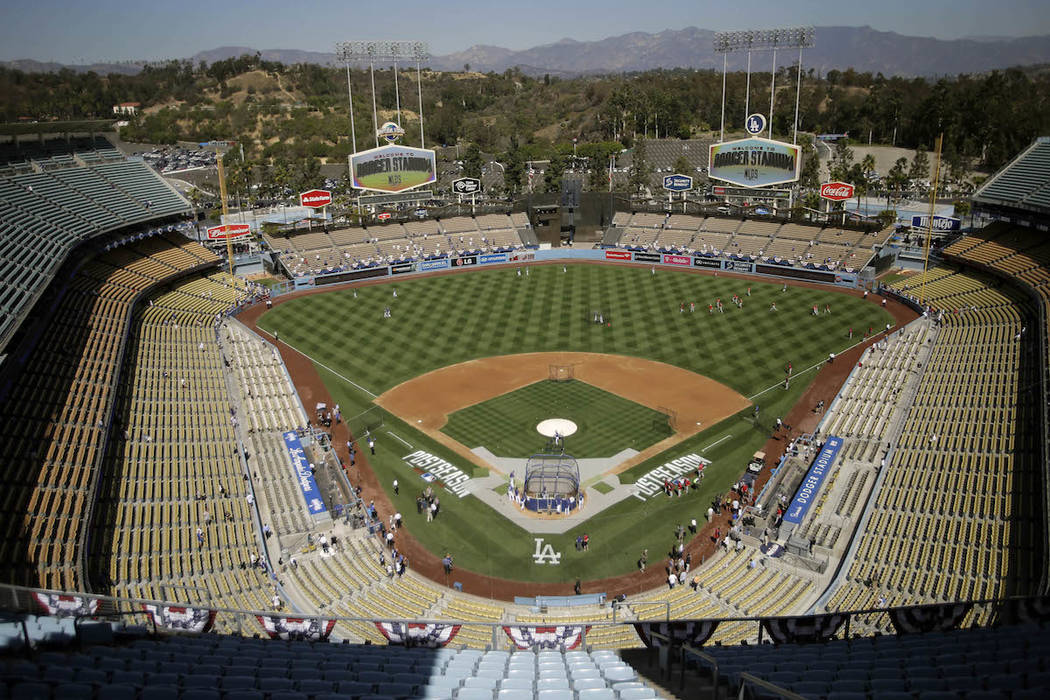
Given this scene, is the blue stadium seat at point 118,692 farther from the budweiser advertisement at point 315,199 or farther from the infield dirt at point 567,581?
the budweiser advertisement at point 315,199

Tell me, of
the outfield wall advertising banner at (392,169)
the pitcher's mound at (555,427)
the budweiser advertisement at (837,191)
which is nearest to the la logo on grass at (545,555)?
the pitcher's mound at (555,427)

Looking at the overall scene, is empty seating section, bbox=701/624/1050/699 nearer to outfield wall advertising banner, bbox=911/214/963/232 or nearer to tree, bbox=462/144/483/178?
outfield wall advertising banner, bbox=911/214/963/232

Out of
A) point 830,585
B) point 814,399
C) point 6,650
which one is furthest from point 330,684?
point 814,399

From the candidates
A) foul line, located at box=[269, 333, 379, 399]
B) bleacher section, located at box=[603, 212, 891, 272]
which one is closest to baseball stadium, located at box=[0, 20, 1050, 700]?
foul line, located at box=[269, 333, 379, 399]

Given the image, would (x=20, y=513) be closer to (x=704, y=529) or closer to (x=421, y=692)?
(x=421, y=692)

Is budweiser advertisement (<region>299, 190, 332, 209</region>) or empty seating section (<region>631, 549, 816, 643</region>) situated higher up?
budweiser advertisement (<region>299, 190, 332, 209</region>)

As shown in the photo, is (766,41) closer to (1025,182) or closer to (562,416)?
(1025,182)
